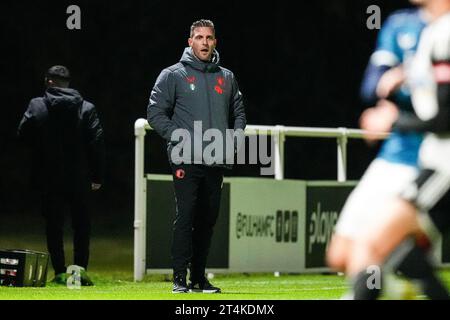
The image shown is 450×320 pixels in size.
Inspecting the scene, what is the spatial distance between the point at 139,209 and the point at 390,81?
6900mm

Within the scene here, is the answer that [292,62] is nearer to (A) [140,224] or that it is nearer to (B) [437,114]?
(A) [140,224]

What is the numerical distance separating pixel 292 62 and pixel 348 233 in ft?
76.4

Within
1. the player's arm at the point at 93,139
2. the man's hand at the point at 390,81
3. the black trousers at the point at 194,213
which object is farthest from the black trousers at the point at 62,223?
the man's hand at the point at 390,81

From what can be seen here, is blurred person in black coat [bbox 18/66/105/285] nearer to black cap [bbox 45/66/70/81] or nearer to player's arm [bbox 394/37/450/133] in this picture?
black cap [bbox 45/66/70/81]

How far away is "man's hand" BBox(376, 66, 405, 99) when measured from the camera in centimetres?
671

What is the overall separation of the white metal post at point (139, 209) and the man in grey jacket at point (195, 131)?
2516 millimetres

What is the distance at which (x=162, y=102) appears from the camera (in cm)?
1055

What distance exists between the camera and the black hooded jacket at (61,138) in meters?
12.7

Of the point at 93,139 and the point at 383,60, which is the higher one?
the point at 383,60

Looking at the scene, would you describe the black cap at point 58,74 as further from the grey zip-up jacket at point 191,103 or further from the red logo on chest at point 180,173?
the red logo on chest at point 180,173

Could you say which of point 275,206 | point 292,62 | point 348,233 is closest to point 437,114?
point 348,233

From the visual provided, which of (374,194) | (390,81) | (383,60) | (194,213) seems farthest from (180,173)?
(374,194)

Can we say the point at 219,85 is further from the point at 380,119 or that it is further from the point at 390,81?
the point at 380,119

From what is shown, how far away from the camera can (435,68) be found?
6512 mm
